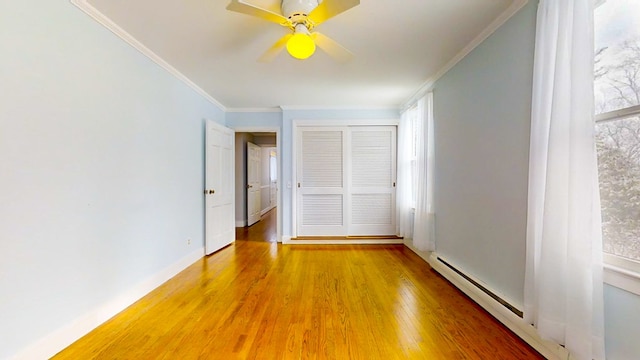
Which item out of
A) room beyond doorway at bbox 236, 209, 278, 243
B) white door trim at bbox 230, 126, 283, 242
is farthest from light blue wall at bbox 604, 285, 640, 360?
room beyond doorway at bbox 236, 209, 278, 243

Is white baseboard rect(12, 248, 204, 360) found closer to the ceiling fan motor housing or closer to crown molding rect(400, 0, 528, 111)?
the ceiling fan motor housing

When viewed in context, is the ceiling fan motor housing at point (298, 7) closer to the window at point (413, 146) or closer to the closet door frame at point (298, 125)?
the window at point (413, 146)

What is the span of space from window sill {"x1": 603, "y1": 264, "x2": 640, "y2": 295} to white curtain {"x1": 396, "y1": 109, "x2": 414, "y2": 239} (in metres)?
2.76

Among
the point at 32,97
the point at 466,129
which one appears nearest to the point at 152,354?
the point at 32,97

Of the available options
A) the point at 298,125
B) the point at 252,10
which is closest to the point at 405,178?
the point at 298,125

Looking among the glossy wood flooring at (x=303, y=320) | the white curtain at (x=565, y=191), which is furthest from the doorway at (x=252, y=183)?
the white curtain at (x=565, y=191)

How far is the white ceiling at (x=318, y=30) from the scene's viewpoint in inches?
76.7

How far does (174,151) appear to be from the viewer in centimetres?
313

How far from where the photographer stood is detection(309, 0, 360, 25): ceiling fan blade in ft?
5.16

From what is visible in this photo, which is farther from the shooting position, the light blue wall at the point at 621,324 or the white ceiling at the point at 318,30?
the white ceiling at the point at 318,30

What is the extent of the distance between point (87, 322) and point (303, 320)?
1558 millimetres

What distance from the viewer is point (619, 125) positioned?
131 centimetres

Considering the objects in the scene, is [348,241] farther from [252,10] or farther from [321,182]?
[252,10]

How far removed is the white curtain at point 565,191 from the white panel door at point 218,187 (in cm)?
363
